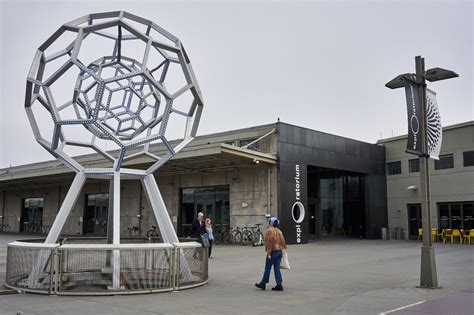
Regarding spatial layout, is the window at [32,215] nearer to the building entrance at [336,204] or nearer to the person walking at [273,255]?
the building entrance at [336,204]

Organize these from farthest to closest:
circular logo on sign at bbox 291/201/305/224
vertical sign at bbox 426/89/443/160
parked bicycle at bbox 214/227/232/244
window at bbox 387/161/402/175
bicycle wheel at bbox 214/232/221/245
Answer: window at bbox 387/161/402/175 → bicycle wheel at bbox 214/232/221/245 → parked bicycle at bbox 214/227/232/244 → circular logo on sign at bbox 291/201/305/224 → vertical sign at bbox 426/89/443/160

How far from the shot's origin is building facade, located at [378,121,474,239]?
29828 mm

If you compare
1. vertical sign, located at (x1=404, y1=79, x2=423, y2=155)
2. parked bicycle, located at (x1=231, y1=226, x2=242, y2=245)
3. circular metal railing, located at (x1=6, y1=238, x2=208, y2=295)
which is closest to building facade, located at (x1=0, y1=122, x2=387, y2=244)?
parked bicycle, located at (x1=231, y1=226, x2=242, y2=245)

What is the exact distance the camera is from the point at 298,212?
27.3 meters

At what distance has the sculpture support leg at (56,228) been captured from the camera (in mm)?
9906

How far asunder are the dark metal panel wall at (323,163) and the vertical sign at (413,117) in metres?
14.9

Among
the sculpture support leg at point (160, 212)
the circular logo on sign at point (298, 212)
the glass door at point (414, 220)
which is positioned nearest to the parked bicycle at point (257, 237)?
the circular logo on sign at point (298, 212)

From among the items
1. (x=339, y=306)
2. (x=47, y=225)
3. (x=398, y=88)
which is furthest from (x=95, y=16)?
(x=47, y=225)

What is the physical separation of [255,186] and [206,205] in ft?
14.4

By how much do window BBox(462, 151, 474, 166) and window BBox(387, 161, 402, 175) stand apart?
467cm

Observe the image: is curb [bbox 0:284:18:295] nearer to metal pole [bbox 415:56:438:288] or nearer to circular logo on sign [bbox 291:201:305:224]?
metal pole [bbox 415:56:438:288]

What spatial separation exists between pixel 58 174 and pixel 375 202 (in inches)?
856

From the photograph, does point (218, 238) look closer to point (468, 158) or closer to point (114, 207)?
point (468, 158)

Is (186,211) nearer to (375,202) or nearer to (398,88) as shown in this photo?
(375,202)
